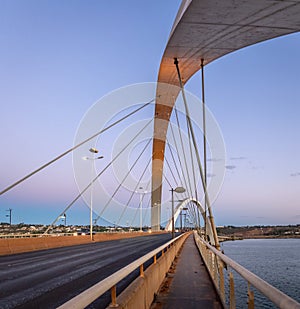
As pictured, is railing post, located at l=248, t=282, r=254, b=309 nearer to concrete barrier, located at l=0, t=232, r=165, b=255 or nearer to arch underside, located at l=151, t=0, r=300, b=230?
arch underside, located at l=151, t=0, r=300, b=230

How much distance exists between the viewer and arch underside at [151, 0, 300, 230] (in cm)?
1068

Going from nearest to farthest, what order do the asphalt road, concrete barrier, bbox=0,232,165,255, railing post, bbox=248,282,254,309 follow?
1. railing post, bbox=248,282,254,309
2. the asphalt road
3. concrete barrier, bbox=0,232,165,255

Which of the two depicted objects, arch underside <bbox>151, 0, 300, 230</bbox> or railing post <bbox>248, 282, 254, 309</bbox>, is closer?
railing post <bbox>248, 282, 254, 309</bbox>

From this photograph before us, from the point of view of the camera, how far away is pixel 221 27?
12359 mm

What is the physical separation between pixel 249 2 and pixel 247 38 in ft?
10.0

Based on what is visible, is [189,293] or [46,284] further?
[46,284]

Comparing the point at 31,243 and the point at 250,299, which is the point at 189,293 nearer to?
the point at 250,299

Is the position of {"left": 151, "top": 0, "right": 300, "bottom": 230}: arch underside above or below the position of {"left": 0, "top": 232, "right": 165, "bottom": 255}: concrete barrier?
above

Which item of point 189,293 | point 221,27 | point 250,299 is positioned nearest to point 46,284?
point 189,293

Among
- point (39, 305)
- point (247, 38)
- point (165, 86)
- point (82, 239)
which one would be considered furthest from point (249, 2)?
point (82, 239)

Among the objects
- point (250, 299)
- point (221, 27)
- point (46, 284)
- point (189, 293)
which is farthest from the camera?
point (221, 27)

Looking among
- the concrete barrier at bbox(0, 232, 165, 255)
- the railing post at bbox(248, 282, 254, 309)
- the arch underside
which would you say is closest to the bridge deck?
the railing post at bbox(248, 282, 254, 309)

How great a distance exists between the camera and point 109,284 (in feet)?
13.5

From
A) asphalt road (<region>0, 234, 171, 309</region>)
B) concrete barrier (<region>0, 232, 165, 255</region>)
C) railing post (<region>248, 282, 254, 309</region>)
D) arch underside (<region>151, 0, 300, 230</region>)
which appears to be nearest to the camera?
railing post (<region>248, 282, 254, 309</region>)
